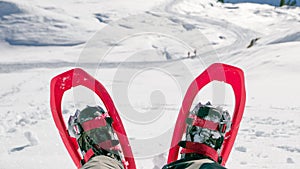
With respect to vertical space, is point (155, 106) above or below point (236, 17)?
above

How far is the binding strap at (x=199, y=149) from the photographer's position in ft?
7.80

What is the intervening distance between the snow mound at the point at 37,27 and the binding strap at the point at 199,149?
22.8 meters

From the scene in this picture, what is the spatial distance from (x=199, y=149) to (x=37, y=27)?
26.8 metres

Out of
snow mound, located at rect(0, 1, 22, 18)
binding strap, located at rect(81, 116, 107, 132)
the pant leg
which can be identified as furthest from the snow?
snow mound, located at rect(0, 1, 22, 18)

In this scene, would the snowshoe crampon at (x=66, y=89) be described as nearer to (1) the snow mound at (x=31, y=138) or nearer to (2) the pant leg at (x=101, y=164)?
(1) the snow mound at (x=31, y=138)

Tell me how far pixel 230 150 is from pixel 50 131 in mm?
1695

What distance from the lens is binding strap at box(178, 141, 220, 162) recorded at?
7.80ft

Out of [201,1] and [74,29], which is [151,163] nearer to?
[74,29]

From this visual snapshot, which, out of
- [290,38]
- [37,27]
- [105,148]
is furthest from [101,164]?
[37,27]

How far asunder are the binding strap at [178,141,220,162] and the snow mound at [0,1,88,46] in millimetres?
22796

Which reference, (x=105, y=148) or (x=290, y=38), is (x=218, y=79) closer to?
(x=105, y=148)

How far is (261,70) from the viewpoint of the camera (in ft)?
29.6

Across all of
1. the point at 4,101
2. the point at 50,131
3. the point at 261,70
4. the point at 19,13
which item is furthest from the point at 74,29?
the point at 50,131

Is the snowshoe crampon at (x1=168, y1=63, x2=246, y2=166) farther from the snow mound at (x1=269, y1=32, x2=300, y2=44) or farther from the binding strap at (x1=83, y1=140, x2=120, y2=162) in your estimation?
the snow mound at (x1=269, y1=32, x2=300, y2=44)
